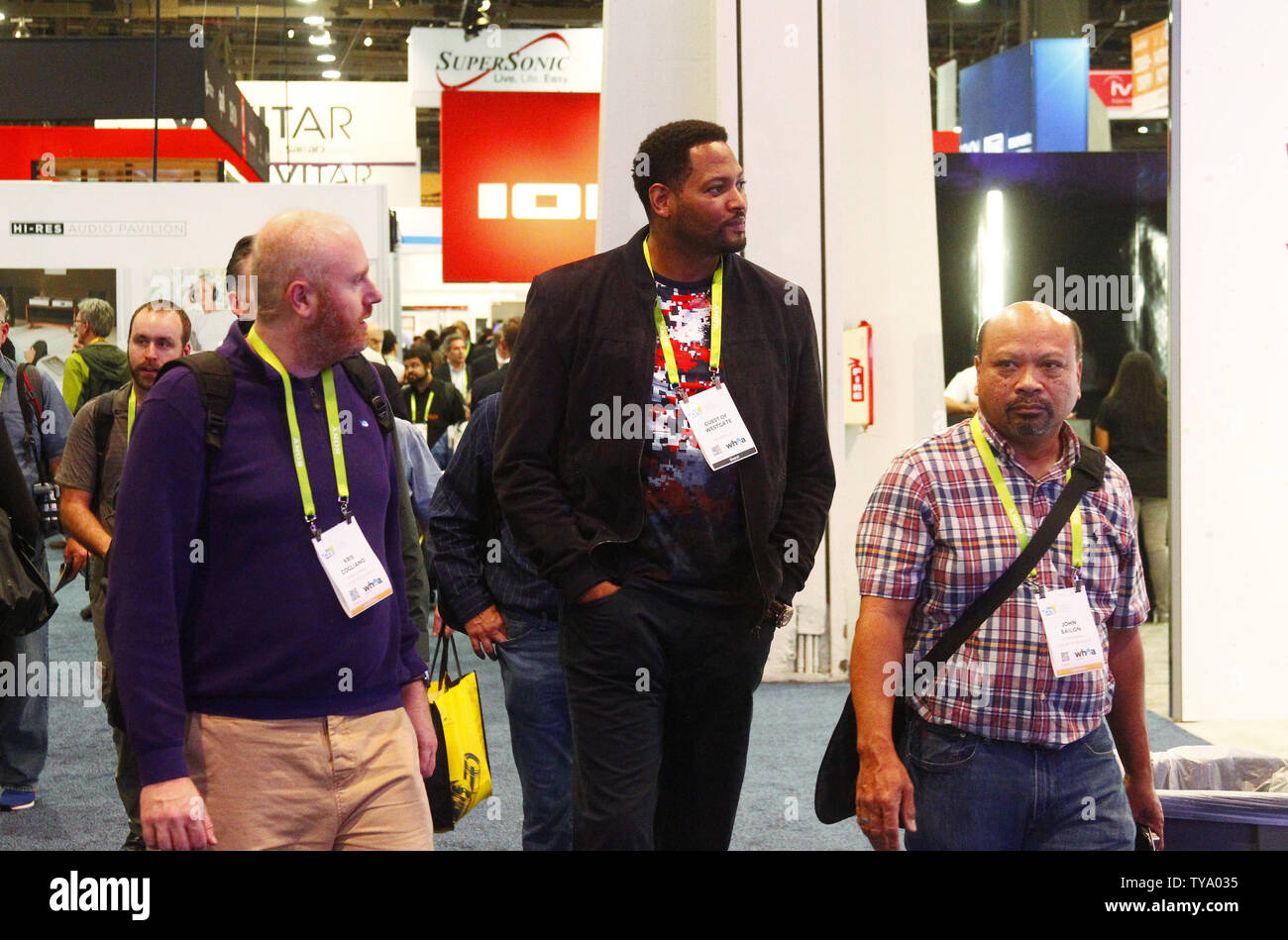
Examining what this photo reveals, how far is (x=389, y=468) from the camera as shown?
224 cm

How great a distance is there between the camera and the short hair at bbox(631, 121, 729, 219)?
2.44m

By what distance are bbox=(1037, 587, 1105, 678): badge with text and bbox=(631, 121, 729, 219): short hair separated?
0.99 m

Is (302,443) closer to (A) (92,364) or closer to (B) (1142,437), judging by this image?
(B) (1142,437)

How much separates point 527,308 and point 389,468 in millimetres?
449

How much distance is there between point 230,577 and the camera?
1956 mm

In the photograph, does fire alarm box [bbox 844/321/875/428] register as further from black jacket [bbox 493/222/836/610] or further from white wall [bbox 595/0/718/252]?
black jacket [bbox 493/222/836/610]

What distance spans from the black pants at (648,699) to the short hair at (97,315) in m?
6.55

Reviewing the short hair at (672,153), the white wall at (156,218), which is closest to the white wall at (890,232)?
the white wall at (156,218)

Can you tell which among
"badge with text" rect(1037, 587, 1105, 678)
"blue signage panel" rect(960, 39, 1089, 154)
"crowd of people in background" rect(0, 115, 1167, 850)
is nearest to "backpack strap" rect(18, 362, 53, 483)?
"crowd of people in background" rect(0, 115, 1167, 850)

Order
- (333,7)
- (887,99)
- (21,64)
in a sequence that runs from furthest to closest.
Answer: (333,7)
(21,64)
(887,99)

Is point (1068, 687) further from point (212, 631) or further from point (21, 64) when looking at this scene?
point (21, 64)

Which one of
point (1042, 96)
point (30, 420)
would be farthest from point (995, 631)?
point (1042, 96)

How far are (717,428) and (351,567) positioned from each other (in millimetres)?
712
